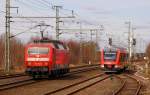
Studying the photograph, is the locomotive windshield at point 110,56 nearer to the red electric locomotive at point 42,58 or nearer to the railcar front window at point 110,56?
the railcar front window at point 110,56

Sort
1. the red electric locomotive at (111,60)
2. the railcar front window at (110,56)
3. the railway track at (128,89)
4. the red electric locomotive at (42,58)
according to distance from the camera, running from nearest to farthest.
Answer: the railway track at (128,89) < the red electric locomotive at (42,58) < the red electric locomotive at (111,60) < the railcar front window at (110,56)

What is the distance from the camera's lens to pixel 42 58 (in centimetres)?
3406

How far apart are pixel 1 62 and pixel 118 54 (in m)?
22.8

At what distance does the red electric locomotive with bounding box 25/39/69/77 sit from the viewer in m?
33.8

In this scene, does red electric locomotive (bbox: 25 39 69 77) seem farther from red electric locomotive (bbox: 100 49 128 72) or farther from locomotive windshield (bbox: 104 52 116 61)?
locomotive windshield (bbox: 104 52 116 61)

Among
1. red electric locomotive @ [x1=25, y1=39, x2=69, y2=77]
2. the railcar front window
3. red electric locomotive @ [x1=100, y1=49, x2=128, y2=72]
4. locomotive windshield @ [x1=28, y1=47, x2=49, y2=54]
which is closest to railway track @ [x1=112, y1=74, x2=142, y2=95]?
red electric locomotive @ [x1=25, y1=39, x2=69, y2=77]

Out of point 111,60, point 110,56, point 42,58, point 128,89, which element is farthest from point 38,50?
point 110,56

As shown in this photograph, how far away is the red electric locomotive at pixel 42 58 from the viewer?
3375 cm

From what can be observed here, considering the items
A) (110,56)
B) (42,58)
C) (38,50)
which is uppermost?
(38,50)

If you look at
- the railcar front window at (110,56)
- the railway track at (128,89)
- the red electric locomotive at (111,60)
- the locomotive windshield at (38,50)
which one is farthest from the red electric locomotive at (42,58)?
the railcar front window at (110,56)

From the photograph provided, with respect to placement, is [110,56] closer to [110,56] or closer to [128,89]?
[110,56]

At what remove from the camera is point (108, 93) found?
23859 millimetres

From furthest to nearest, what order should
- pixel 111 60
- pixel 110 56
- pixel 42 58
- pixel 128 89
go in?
1. pixel 110 56
2. pixel 111 60
3. pixel 42 58
4. pixel 128 89

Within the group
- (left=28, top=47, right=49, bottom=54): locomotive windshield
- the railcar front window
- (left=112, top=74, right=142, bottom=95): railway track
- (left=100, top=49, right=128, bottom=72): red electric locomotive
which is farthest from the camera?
the railcar front window
